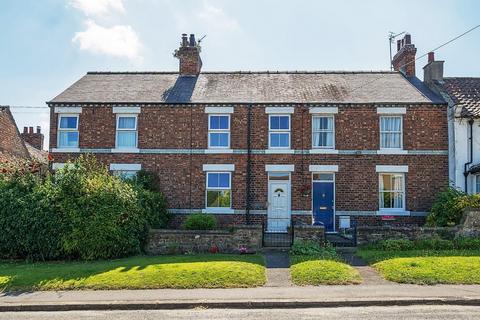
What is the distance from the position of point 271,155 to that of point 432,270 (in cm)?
933

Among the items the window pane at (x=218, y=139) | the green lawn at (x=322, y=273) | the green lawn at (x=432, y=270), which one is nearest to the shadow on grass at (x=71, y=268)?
the green lawn at (x=322, y=273)

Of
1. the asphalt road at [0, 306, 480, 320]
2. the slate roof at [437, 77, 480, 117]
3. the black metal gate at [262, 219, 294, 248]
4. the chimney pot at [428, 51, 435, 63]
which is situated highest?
the chimney pot at [428, 51, 435, 63]

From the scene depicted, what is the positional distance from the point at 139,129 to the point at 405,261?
503 inches

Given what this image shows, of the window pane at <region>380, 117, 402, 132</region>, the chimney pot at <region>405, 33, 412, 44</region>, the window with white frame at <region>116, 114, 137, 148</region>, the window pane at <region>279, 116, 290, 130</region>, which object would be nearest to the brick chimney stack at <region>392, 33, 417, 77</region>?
the chimney pot at <region>405, 33, 412, 44</region>

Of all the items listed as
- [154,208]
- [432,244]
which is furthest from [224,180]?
[432,244]

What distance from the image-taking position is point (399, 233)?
611 inches

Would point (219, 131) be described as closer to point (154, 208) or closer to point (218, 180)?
point (218, 180)

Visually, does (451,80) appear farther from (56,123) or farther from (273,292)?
(56,123)

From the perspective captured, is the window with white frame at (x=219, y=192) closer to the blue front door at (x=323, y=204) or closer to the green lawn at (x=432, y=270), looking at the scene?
the blue front door at (x=323, y=204)

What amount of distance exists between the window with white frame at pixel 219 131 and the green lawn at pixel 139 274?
290 inches

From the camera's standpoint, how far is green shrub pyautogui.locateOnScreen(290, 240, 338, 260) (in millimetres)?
14184

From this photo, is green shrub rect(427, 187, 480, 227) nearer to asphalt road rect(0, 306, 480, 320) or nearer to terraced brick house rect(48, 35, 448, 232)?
terraced brick house rect(48, 35, 448, 232)

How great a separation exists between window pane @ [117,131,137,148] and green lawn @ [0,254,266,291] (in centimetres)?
755

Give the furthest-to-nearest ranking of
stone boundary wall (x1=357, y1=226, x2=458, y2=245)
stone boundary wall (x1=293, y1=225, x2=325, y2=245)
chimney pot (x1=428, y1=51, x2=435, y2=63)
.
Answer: chimney pot (x1=428, y1=51, x2=435, y2=63), stone boundary wall (x1=357, y1=226, x2=458, y2=245), stone boundary wall (x1=293, y1=225, x2=325, y2=245)
